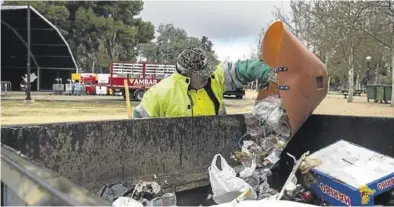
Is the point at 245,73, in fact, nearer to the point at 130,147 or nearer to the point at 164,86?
the point at 164,86

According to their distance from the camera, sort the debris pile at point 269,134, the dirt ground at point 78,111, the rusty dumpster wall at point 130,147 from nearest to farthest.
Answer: the rusty dumpster wall at point 130,147
the debris pile at point 269,134
the dirt ground at point 78,111

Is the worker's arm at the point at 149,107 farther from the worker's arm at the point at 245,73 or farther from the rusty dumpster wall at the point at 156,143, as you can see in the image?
the worker's arm at the point at 245,73

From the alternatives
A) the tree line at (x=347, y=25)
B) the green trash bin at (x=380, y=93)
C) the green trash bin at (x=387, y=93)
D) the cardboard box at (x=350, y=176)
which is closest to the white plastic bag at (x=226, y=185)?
the cardboard box at (x=350, y=176)

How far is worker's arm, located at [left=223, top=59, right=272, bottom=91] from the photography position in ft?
9.81

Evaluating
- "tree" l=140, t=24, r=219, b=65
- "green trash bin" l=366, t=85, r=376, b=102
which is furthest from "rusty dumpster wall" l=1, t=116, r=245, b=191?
"tree" l=140, t=24, r=219, b=65

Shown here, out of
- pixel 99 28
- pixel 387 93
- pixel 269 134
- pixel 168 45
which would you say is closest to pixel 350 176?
pixel 269 134

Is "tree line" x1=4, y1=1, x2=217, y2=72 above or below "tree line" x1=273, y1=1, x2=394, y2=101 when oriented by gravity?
above

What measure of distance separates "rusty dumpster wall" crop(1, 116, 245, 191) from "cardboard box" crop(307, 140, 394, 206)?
0.72 meters

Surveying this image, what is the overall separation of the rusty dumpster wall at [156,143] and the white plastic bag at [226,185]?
1.27 feet

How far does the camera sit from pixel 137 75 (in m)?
26.4

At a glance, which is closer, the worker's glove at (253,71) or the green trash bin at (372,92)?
the worker's glove at (253,71)

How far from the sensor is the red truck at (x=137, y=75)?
26.1m

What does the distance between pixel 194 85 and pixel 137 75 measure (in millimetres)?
23501

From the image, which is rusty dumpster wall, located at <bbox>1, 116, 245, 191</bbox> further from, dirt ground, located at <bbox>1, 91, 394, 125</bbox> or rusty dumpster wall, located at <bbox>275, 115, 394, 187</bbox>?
dirt ground, located at <bbox>1, 91, 394, 125</bbox>
